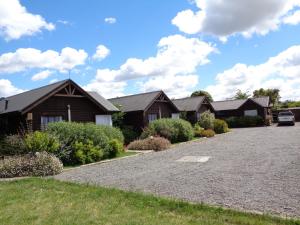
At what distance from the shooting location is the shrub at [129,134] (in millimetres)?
28220

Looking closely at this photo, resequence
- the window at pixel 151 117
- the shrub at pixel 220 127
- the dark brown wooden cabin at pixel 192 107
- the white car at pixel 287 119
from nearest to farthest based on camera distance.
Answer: the window at pixel 151 117, the shrub at pixel 220 127, the dark brown wooden cabin at pixel 192 107, the white car at pixel 287 119

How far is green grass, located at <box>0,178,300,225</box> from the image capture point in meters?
6.51

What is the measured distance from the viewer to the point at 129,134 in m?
28.6

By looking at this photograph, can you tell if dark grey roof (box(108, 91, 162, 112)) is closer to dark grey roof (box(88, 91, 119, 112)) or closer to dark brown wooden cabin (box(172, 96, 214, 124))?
dark grey roof (box(88, 91, 119, 112))

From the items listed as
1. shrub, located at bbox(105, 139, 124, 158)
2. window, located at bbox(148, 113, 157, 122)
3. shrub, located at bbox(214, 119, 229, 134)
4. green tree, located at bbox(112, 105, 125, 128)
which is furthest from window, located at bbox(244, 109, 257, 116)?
shrub, located at bbox(105, 139, 124, 158)

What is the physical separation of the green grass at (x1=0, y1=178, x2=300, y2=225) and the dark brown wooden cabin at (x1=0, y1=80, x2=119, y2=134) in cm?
1101

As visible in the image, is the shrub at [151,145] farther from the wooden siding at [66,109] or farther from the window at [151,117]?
the window at [151,117]

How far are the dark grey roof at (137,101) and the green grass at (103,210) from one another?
20.6 m

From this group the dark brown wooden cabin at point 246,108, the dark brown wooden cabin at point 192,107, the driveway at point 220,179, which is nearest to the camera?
the driveway at point 220,179

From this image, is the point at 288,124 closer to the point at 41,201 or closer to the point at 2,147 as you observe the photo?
the point at 2,147

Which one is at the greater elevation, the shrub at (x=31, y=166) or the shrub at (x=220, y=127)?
the shrub at (x=220, y=127)

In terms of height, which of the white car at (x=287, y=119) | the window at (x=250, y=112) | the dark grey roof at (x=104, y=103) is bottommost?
the white car at (x=287, y=119)

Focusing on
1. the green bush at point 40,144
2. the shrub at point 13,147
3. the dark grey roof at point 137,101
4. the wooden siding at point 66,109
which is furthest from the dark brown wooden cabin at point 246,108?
the shrub at point 13,147

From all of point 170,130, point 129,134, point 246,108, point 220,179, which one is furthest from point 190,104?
point 220,179
